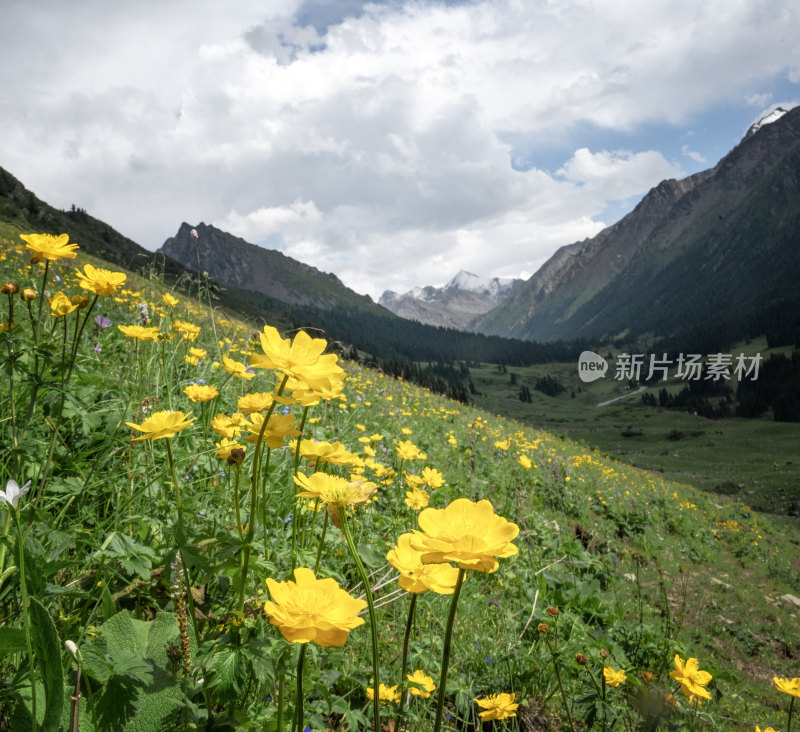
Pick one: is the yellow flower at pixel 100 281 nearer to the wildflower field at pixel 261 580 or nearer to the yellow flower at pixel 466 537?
the wildflower field at pixel 261 580

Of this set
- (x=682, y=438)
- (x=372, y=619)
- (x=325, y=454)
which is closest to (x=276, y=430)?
(x=325, y=454)

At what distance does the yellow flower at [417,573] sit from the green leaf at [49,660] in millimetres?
811

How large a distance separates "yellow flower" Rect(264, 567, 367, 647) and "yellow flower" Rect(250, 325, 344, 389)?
492 mm

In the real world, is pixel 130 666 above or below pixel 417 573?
below

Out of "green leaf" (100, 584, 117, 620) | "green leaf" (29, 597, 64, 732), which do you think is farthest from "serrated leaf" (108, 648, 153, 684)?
"green leaf" (100, 584, 117, 620)

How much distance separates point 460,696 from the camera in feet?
7.29

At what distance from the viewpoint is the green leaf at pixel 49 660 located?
1.06m

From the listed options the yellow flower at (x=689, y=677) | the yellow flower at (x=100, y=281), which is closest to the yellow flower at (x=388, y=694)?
the yellow flower at (x=689, y=677)

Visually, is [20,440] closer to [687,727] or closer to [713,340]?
[687,727]

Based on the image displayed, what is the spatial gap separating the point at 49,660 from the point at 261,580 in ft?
1.96

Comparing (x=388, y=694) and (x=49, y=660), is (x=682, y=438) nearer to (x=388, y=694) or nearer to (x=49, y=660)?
(x=388, y=694)

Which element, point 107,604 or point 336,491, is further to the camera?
point 107,604

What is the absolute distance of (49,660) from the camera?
1.07 metres

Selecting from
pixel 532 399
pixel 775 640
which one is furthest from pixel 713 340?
pixel 775 640
